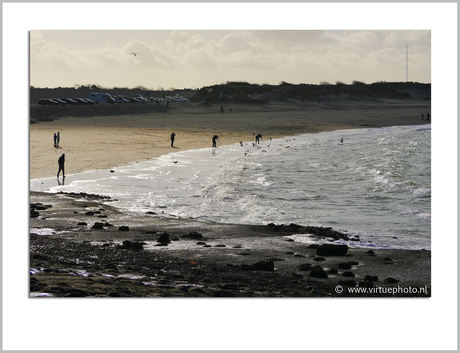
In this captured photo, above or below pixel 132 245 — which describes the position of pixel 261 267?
below

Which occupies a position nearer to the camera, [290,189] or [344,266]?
[344,266]

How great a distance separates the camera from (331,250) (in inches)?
340

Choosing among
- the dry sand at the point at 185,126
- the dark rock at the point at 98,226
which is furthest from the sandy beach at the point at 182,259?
the dry sand at the point at 185,126

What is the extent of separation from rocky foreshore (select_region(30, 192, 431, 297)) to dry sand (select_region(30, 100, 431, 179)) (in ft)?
10.1

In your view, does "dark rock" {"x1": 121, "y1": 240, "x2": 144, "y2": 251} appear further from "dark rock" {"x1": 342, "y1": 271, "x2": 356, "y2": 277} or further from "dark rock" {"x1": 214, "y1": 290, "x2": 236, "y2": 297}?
"dark rock" {"x1": 342, "y1": 271, "x2": 356, "y2": 277}

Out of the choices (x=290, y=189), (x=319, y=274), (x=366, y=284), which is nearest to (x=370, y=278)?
(x=366, y=284)

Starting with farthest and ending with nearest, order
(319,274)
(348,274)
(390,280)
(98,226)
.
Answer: (98,226) → (348,274) → (319,274) → (390,280)

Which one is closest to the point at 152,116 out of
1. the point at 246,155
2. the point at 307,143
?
the point at 307,143

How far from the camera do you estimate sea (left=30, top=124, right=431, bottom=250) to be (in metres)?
11.5

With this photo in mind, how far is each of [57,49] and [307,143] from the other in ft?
77.1

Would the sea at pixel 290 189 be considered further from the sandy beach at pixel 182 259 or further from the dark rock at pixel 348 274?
the dark rock at pixel 348 274

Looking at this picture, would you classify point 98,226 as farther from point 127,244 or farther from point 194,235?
point 194,235

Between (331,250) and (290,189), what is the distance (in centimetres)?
697

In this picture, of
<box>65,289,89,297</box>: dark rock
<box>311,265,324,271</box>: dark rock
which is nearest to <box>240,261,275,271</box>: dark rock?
<box>311,265,324,271</box>: dark rock
